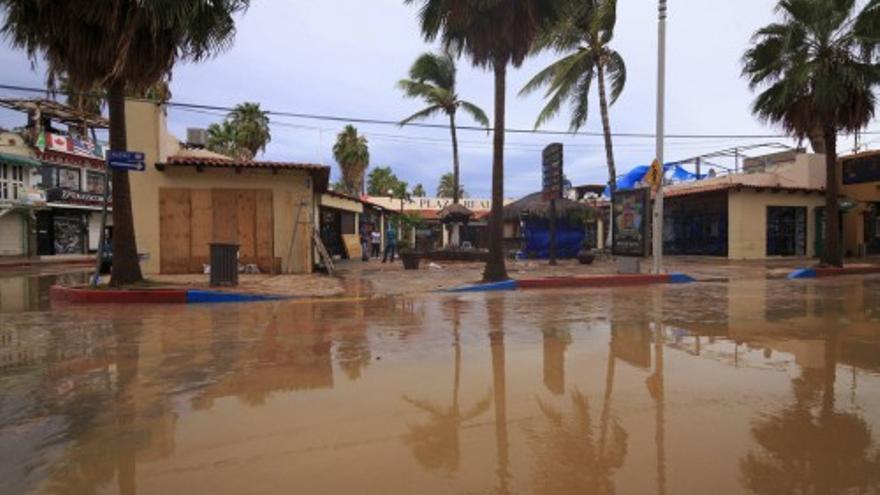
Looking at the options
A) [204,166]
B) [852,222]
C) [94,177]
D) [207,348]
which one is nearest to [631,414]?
[207,348]

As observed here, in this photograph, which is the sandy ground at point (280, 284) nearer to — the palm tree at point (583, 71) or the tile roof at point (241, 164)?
the tile roof at point (241, 164)

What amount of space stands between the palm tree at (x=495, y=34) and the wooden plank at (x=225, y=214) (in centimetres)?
758

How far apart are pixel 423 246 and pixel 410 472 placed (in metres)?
27.5

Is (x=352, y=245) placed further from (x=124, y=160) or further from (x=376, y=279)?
(x=124, y=160)

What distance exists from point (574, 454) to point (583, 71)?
77.9 ft

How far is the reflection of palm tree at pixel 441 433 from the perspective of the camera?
386cm

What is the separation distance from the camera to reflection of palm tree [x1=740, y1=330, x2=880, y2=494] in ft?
11.3

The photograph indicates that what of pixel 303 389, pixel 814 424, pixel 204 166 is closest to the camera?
pixel 814 424

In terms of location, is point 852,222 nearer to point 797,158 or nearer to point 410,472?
point 797,158

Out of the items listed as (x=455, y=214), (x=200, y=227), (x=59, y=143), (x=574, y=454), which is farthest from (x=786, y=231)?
(x=59, y=143)

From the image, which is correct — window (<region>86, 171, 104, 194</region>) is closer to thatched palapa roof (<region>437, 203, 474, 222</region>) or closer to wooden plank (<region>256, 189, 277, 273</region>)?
thatched palapa roof (<region>437, 203, 474, 222</region>)

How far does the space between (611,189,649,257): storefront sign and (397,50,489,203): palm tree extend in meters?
12.9

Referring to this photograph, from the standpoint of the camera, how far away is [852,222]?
2991cm

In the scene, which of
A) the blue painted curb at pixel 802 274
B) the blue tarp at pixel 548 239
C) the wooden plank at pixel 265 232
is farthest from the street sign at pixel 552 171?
the wooden plank at pixel 265 232
